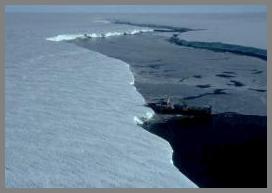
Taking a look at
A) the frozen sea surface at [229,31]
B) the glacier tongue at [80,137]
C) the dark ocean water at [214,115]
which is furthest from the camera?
the frozen sea surface at [229,31]

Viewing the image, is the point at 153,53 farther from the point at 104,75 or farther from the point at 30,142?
the point at 30,142

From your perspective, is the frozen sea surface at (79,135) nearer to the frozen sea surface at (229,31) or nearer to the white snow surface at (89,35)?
the frozen sea surface at (229,31)

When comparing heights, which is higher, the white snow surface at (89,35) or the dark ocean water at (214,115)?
the white snow surface at (89,35)

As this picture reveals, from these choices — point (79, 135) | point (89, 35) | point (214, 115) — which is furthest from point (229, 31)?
point (79, 135)

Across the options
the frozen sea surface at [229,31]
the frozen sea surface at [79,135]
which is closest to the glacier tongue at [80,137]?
the frozen sea surface at [79,135]

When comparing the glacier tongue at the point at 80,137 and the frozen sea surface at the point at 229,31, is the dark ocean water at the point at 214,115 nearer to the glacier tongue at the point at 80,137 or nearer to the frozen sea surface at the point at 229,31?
the glacier tongue at the point at 80,137

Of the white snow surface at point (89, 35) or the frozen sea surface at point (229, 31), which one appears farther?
the white snow surface at point (89, 35)

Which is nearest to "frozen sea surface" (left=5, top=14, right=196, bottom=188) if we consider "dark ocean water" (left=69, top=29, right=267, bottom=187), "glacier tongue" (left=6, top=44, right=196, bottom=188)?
"glacier tongue" (left=6, top=44, right=196, bottom=188)

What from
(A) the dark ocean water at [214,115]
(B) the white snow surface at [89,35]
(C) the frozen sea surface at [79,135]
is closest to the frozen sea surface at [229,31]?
(A) the dark ocean water at [214,115]

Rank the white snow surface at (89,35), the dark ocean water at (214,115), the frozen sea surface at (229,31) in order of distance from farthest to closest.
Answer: the white snow surface at (89,35)
the frozen sea surface at (229,31)
the dark ocean water at (214,115)
